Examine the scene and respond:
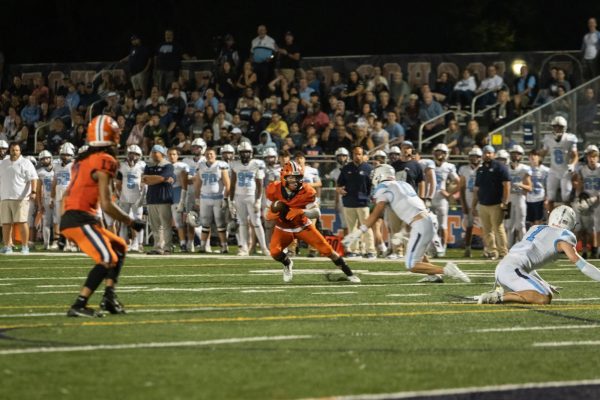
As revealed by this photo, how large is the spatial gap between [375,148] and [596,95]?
425cm

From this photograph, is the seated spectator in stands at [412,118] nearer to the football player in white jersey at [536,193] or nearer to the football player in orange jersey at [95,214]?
the football player in white jersey at [536,193]

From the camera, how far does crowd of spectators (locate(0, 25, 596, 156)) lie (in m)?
24.5

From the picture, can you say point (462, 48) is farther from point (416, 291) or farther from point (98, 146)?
point (98, 146)

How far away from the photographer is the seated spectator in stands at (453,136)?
2372 cm

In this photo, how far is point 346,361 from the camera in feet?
26.6

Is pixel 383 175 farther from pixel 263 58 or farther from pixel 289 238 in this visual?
pixel 263 58

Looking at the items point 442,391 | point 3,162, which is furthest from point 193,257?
point 442,391

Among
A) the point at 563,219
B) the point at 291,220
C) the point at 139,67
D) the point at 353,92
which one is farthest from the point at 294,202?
the point at 139,67

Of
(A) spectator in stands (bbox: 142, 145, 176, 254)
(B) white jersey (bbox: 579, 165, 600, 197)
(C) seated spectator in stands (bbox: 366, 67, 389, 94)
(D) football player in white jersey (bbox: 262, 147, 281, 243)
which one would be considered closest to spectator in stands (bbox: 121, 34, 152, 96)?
(C) seated spectator in stands (bbox: 366, 67, 389, 94)

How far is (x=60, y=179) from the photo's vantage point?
74.6 feet

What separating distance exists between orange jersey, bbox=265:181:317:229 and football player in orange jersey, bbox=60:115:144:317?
473cm

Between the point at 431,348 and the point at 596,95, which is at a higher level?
the point at 596,95

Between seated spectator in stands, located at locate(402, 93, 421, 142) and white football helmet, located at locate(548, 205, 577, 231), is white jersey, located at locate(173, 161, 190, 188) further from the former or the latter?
white football helmet, located at locate(548, 205, 577, 231)

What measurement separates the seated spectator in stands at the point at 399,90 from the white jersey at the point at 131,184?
21.1 ft
